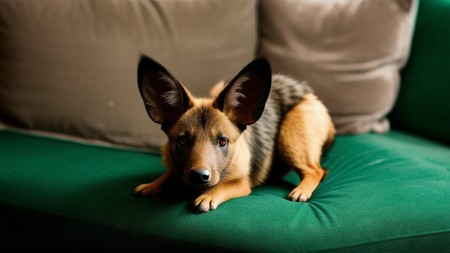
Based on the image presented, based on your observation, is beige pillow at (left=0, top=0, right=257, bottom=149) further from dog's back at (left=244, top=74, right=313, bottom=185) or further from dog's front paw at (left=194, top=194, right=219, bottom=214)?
dog's front paw at (left=194, top=194, right=219, bottom=214)

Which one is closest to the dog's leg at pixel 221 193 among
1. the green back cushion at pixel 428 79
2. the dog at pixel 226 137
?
the dog at pixel 226 137

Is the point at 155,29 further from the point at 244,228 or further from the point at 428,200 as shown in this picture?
the point at 428,200

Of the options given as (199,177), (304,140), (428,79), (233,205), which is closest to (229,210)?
(233,205)

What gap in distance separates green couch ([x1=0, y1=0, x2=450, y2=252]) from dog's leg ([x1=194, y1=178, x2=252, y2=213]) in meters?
0.03

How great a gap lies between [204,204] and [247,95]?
1.26 ft

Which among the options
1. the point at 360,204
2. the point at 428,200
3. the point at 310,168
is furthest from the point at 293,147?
the point at 428,200

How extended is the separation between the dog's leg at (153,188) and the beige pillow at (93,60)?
459mm

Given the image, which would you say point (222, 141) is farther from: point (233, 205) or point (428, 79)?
point (428, 79)

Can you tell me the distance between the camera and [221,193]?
1.46 meters

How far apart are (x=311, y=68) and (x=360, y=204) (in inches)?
34.8

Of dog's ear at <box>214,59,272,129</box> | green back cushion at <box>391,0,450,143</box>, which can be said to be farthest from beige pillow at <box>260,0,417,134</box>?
dog's ear at <box>214,59,272,129</box>

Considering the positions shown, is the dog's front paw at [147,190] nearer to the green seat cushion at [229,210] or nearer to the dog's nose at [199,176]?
the green seat cushion at [229,210]

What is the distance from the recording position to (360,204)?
55.2 inches

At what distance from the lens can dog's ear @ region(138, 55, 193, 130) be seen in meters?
1.41
